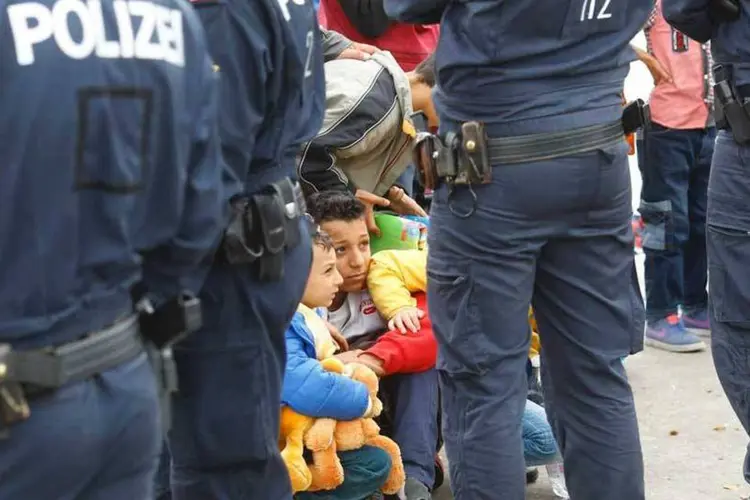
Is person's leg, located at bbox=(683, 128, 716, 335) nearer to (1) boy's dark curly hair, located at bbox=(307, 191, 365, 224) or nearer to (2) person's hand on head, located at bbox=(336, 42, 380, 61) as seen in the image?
(2) person's hand on head, located at bbox=(336, 42, 380, 61)

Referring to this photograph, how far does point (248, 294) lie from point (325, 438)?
2.73 feet

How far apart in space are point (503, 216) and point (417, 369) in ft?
2.78

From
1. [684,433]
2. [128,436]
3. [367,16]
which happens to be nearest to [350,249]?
[367,16]

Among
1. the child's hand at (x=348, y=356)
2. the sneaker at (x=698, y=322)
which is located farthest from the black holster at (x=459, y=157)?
the sneaker at (x=698, y=322)

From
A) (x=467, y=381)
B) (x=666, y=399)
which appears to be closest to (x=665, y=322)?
(x=666, y=399)

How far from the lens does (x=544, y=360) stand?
127 inches

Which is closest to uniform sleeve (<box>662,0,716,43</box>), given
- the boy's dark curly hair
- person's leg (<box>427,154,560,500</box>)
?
person's leg (<box>427,154,560,500</box>)

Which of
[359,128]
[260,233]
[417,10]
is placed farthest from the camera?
[359,128]

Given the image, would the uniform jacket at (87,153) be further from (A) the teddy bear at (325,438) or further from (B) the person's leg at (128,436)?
(A) the teddy bear at (325,438)

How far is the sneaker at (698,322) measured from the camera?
566 centimetres

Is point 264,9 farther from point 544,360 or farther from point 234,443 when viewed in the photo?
point 544,360

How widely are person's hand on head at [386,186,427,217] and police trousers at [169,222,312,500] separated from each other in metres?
1.46

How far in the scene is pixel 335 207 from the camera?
369cm

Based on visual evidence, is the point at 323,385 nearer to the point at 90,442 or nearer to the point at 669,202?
the point at 90,442
